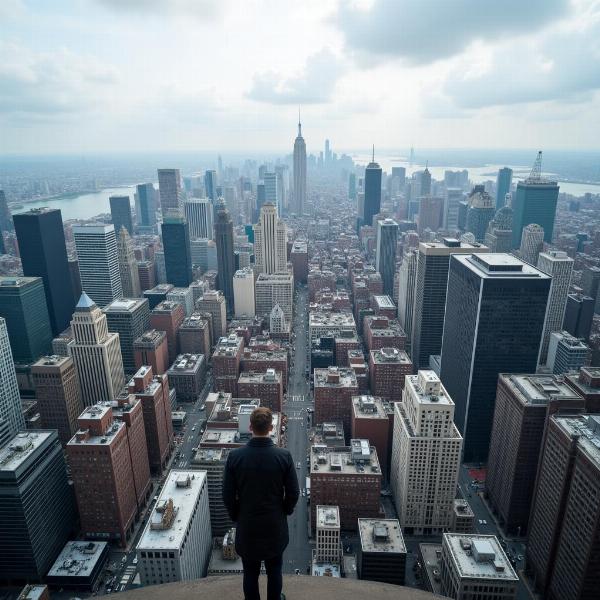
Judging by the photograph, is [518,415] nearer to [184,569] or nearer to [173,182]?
[184,569]

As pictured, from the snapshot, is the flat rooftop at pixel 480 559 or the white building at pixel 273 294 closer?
the flat rooftop at pixel 480 559

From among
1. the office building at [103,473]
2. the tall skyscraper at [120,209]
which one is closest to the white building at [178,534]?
the office building at [103,473]

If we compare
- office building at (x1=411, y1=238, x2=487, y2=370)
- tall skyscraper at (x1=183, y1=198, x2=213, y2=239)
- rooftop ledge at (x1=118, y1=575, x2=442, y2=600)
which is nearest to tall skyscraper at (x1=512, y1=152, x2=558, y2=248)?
office building at (x1=411, y1=238, x2=487, y2=370)

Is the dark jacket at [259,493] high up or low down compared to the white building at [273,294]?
up

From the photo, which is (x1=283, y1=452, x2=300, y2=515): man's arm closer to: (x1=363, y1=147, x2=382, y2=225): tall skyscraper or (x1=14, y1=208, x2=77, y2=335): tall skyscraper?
(x1=14, y1=208, x2=77, y2=335): tall skyscraper

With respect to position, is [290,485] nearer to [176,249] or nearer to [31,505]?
[31,505]

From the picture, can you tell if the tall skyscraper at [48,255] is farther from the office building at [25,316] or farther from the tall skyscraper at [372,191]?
the tall skyscraper at [372,191]
